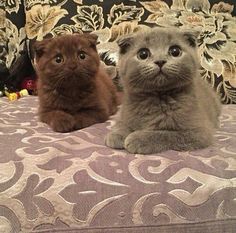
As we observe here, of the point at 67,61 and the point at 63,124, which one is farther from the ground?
the point at 67,61

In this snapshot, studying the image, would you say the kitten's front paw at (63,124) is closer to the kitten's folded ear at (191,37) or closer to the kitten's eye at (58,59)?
the kitten's eye at (58,59)

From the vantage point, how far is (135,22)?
1919 millimetres

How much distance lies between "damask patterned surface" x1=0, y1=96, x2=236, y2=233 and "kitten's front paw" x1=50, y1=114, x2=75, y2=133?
0.92 ft

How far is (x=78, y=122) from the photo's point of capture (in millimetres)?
1502

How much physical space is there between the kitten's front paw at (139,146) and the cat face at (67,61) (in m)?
0.43

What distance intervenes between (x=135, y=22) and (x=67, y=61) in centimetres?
54

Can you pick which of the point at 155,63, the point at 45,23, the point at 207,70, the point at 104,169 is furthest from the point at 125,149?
the point at 45,23

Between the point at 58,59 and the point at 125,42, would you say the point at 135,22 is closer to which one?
the point at 58,59

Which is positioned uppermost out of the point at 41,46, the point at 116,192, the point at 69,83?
the point at 41,46

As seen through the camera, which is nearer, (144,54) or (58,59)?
(144,54)

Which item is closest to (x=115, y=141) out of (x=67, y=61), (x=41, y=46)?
(x=67, y=61)

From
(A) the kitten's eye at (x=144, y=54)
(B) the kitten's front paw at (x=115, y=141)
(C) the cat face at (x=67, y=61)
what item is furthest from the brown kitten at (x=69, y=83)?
(A) the kitten's eye at (x=144, y=54)

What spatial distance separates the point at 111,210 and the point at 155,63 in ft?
1.45

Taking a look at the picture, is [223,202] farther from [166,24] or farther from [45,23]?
[45,23]
